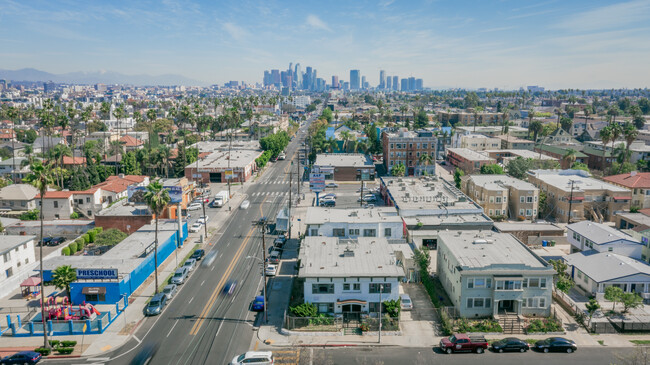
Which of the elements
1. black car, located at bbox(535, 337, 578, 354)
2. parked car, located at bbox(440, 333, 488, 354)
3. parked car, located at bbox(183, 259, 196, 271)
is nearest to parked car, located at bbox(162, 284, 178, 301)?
parked car, located at bbox(183, 259, 196, 271)

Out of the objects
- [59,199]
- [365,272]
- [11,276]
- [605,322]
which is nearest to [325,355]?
[365,272]

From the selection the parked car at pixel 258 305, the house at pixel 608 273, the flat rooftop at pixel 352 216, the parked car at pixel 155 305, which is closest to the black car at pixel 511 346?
the house at pixel 608 273

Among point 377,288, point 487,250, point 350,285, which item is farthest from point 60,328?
point 487,250

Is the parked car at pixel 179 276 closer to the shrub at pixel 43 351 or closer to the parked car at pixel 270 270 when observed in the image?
the parked car at pixel 270 270

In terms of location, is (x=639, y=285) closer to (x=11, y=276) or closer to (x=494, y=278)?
(x=494, y=278)

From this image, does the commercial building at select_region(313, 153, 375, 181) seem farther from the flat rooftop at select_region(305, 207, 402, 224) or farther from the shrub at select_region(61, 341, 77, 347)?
the shrub at select_region(61, 341, 77, 347)

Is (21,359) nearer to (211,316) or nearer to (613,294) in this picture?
(211,316)
